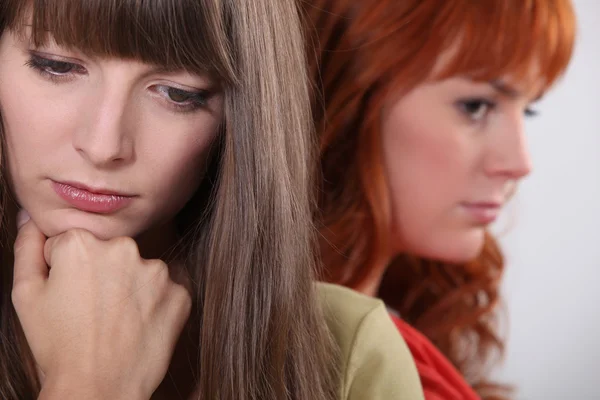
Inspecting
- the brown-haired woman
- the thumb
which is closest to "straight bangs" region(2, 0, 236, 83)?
the brown-haired woman

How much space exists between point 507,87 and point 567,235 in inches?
30.7

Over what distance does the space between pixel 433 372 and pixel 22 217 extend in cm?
70

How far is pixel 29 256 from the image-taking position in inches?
47.6

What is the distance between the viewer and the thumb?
3.92ft

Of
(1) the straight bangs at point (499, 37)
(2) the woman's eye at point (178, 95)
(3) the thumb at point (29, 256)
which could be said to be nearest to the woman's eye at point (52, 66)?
(2) the woman's eye at point (178, 95)

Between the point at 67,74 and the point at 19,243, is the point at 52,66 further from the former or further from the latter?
the point at 19,243

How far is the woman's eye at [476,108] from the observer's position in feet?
5.44

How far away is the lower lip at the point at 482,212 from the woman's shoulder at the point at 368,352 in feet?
1.32

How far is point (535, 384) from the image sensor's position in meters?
2.37

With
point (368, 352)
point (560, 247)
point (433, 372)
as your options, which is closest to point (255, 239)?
point (368, 352)

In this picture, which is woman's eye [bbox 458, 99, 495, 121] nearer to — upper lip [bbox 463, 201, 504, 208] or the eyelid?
upper lip [bbox 463, 201, 504, 208]

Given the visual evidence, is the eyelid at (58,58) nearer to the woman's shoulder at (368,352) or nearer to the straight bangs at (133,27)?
the straight bangs at (133,27)

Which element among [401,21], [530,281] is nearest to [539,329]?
[530,281]

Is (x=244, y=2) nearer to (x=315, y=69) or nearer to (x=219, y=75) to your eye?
(x=219, y=75)
